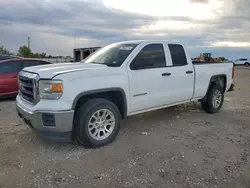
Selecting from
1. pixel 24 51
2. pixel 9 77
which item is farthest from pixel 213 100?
pixel 24 51

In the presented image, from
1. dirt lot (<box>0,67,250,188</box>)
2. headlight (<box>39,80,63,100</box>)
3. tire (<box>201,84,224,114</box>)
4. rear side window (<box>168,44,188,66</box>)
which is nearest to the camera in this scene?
dirt lot (<box>0,67,250,188</box>)

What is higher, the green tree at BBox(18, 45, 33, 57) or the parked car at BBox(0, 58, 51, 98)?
the green tree at BBox(18, 45, 33, 57)

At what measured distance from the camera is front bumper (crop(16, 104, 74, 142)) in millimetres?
3719

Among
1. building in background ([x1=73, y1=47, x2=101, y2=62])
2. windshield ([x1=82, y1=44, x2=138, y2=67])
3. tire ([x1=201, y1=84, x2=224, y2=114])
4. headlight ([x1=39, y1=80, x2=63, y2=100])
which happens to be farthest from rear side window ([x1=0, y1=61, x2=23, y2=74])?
tire ([x1=201, y1=84, x2=224, y2=114])

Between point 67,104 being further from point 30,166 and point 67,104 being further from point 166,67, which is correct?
point 166,67

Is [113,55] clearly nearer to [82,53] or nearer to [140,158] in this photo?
[140,158]

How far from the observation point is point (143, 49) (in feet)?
16.1

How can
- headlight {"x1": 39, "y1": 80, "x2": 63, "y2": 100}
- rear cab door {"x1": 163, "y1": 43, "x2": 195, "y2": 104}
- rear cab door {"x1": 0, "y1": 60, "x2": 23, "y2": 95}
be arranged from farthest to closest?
rear cab door {"x1": 0, "y1": 60, "x2": 23, "y2": 95}, rear cab door {"x1": 163, "y1": 43, "x2": 195, "y2": 104}, headlight {"x1": 39, "y1": 80, "x2": 63, "y2": 100}

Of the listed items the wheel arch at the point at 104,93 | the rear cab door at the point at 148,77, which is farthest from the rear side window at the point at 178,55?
the wheel arch at the point at 104,93

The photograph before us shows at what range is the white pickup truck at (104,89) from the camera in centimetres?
377

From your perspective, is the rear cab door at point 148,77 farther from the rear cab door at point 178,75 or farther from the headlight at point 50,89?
the headlight at point 50,89

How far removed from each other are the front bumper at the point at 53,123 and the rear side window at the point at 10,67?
4968 mm

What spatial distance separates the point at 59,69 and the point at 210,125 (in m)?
3.68

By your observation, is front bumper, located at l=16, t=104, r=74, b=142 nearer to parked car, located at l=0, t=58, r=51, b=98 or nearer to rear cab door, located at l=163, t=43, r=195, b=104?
rear cab door, located at l=163, t=43, r=195, b=104
